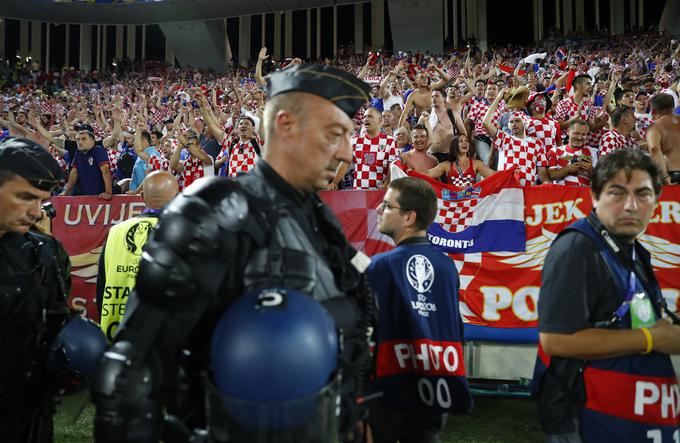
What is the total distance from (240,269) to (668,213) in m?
4.85

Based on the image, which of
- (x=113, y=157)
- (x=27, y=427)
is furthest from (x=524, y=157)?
(x=113, y=157)

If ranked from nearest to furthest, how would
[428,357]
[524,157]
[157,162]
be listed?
[428,357] < [524,157] < [157,162]

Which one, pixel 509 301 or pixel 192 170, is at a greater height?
pixel 192 170

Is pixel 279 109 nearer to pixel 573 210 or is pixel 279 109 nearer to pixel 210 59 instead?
pixel 573 210

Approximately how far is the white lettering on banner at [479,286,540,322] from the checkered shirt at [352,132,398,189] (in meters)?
2.47

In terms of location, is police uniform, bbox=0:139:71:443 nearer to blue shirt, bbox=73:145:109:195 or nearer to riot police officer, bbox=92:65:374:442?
riot police officer, bbox=92:65:374:442

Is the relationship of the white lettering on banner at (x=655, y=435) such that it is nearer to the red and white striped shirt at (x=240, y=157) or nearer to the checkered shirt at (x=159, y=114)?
the red and white striped shirt at (x=240, y=157)

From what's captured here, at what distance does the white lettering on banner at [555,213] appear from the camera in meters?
5.40

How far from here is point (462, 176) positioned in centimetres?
696

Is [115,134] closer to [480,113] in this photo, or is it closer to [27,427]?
[480,113]

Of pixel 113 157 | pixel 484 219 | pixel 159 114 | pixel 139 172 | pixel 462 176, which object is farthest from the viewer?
pixel 159 114

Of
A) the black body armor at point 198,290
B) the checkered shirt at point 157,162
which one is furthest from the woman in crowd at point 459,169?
the black body armor at point 198,290

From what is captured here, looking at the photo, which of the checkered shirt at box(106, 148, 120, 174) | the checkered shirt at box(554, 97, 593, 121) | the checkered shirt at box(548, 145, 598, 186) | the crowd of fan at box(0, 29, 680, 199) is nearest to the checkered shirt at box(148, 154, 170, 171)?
the crowd of fan at box(0, 29, 680, 199)

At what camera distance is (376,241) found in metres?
5.95
